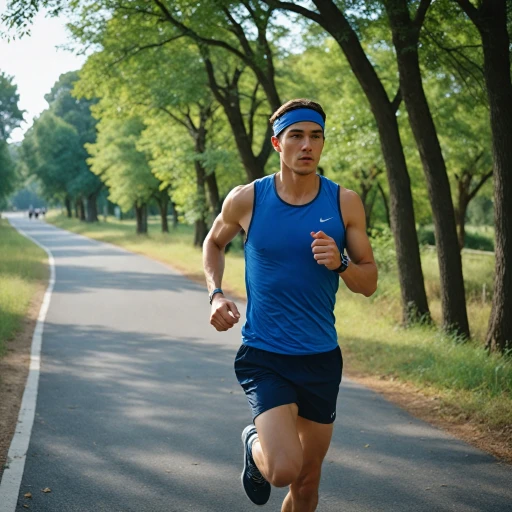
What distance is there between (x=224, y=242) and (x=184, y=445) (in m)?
2.70

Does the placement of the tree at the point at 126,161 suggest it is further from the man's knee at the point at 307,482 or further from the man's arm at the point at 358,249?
the man's knee at the point at 307,482

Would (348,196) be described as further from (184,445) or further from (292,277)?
(184,445)

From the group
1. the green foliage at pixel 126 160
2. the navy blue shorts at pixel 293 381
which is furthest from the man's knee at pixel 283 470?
the green foliage at pixel 126 160

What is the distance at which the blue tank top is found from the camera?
13.1ft

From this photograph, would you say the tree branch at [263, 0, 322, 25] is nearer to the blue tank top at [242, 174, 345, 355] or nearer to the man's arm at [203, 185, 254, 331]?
the man's arm at [203, 185, 254, 331]

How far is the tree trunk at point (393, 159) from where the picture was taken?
40.2 ft

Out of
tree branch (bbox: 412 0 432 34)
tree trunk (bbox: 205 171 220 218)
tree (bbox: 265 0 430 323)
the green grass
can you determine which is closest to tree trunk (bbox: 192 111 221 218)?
tree trunk (bbox: 205 171 220 218)

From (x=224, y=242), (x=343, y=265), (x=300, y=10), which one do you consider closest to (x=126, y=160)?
(x=300, y=10)

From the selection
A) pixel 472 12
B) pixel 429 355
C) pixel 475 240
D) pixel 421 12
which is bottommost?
pixel 429 355

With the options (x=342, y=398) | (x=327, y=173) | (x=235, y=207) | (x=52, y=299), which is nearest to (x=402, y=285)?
(x=342, y=398)

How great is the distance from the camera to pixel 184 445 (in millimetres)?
6645

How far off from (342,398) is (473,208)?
66.1m

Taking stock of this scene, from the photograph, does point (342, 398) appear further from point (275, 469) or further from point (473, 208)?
point (473, 208)

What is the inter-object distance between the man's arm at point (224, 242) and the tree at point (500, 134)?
7111mm
